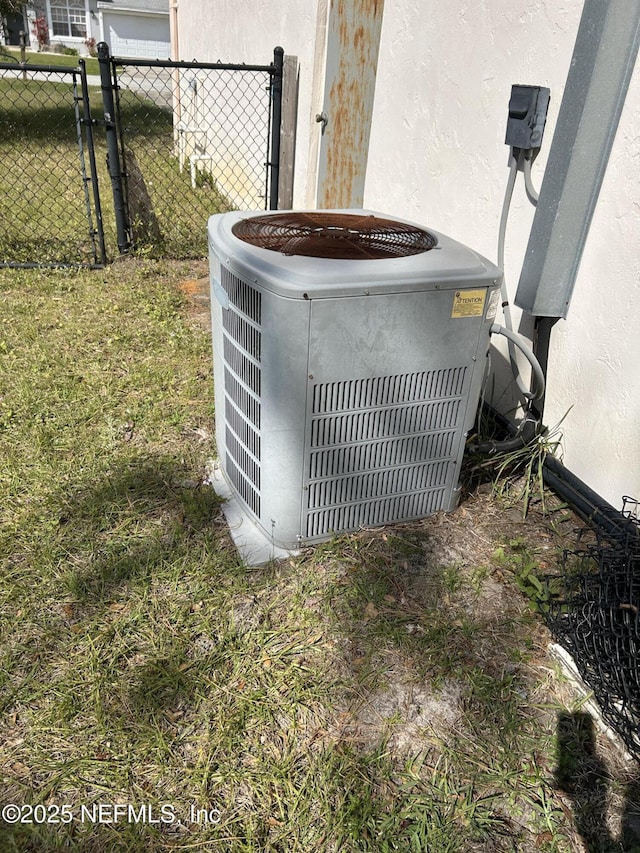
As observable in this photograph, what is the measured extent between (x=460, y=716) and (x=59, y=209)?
639 cm

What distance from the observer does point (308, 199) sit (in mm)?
4992

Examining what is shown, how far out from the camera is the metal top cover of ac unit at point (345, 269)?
1844 mm

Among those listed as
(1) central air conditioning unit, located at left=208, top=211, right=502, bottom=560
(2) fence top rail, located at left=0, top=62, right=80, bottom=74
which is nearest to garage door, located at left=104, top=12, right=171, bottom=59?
(2) fence top rail, located at left=0, top=62, right=80, bottom=74

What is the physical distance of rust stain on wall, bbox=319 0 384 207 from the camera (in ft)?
14.0

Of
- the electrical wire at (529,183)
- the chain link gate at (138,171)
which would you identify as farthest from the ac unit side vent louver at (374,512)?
the chain link gate at (138,171)

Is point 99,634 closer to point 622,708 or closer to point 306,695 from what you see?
point 306,695

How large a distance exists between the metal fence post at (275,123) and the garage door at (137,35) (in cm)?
2553

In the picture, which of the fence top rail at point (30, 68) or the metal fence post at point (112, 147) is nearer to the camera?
the fence top rail at point (30, 68)

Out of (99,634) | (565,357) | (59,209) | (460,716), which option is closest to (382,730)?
(460,716)

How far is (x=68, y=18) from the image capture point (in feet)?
107

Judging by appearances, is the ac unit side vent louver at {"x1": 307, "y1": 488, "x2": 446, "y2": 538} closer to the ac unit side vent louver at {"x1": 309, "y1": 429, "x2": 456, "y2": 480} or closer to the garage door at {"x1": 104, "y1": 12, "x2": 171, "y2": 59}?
the ac unit side vent louver at {"x1": 309, "y1": 429, "x2": 456, "y2": 480}

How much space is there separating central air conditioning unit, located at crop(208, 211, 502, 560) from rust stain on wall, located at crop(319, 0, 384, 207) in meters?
2.46

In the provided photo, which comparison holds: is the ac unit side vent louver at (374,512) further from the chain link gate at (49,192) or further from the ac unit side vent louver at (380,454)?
the chain link gate at (49,192)

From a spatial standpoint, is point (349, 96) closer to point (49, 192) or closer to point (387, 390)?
point (387, 390)
